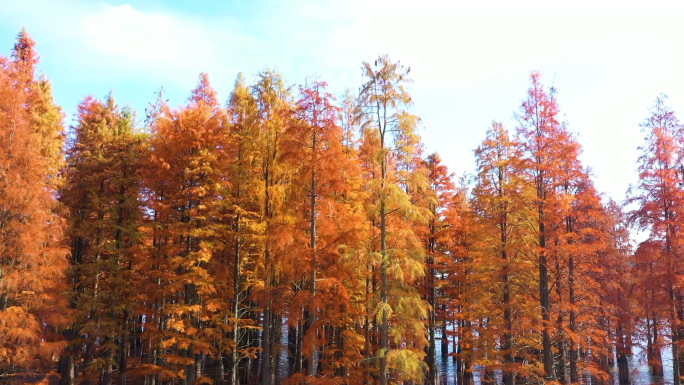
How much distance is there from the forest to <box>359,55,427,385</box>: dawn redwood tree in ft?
0.27

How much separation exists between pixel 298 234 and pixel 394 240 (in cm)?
397

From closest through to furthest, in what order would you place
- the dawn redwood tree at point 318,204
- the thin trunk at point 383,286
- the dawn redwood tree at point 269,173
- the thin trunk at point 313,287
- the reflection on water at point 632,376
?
the thin trunk at point 383,286 < the thin trunk at point 313,287 < the dawn redwood tree at point 318,204 < the dawn redwood tree at point 269,173 < the reflection on water at point 632,376

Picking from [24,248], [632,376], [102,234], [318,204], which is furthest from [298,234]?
[632,376]

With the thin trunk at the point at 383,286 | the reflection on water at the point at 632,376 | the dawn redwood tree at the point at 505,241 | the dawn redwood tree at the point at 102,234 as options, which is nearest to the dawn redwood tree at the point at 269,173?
the thin trunk at the point at 383,286

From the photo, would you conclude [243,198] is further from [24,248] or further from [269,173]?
[24,248]

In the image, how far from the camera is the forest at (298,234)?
55.9 feet

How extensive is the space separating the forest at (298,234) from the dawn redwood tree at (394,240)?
82 millimetres

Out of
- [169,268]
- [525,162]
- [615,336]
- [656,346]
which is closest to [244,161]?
[169,268]

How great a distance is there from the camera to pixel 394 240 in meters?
17.5

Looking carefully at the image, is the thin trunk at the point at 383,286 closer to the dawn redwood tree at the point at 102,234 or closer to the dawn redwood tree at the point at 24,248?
the dawn redwood tree at the point at 24,248

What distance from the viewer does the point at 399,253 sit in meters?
16.5

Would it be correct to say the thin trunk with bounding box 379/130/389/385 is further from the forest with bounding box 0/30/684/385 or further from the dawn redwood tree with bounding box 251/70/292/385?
the dawn redwood tree with bounding box 251/70/292/385

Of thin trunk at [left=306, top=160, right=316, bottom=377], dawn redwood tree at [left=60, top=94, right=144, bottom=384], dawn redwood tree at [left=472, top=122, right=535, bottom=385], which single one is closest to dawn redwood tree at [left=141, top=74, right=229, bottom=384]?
dawn redwood tree at [left=60, top=94, right=144, bottom=384]

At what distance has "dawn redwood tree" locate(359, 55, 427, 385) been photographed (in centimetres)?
1584
